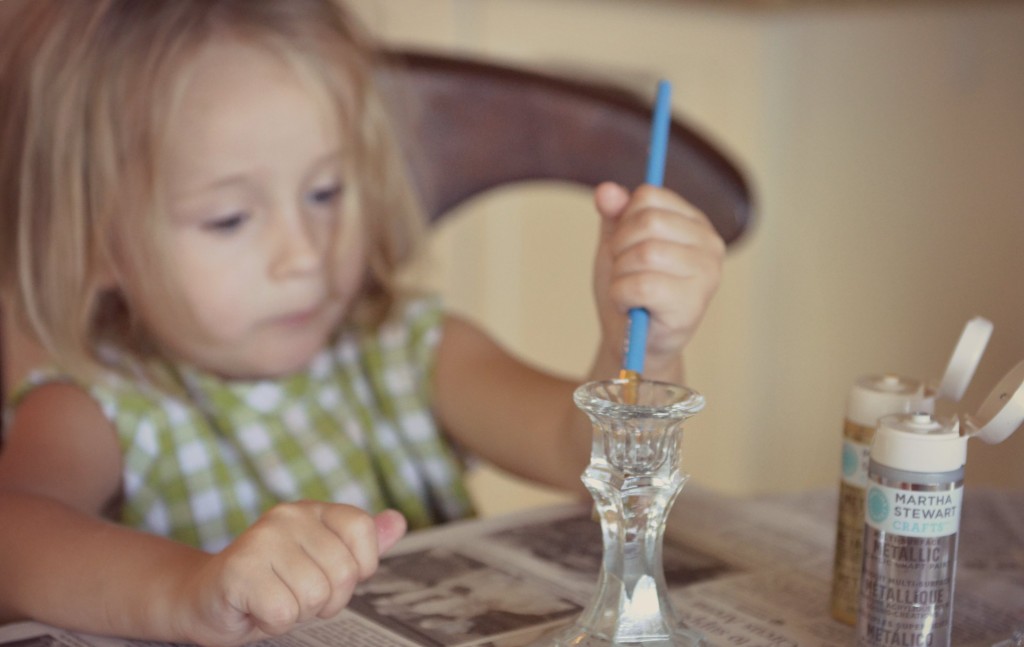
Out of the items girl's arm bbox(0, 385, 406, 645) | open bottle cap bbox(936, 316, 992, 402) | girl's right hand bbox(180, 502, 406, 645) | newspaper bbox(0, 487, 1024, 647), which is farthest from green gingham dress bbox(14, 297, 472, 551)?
open bottle cap bbox(936, 316, 992, 402)

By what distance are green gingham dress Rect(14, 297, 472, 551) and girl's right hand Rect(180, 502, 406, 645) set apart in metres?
0.33

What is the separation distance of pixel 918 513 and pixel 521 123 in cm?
55

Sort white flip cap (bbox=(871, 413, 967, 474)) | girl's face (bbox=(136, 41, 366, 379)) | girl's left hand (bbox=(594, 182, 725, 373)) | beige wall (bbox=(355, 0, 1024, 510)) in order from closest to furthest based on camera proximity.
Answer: white flip cap (bbox=(871, 413, 967, 474)), girl's left hand (bbox=(594, 182, 725, 373)), girl's face (bbox=(136, 41, 366, 379)), beige wall (bbox=(355, 0, 1024, 510))

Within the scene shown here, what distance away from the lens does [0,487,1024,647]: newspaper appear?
0.48m

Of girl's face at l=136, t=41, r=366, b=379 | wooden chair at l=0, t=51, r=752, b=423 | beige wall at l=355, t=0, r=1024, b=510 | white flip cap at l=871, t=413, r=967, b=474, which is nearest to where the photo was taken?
white flip cap at l=871, t=413, r=967, b=474

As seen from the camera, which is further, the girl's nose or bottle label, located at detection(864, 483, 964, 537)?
the girl's nose

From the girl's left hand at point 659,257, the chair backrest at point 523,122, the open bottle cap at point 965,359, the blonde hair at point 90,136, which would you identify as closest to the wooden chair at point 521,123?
the chair backrest at point 523,122

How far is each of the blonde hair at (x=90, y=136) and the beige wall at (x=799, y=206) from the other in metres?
0.48

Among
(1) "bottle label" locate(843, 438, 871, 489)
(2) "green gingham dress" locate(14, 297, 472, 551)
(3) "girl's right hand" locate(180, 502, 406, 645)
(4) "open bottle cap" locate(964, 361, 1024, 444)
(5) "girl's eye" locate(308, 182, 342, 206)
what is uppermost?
(5) "girl's eye" locate(308, 182, 342, 206)

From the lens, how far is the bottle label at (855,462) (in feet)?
A: 1.58

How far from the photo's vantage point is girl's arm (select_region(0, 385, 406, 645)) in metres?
0.42

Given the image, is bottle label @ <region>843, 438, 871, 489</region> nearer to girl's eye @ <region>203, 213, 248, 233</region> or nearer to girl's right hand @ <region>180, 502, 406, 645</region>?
girl's right hand @ <region>180, 502, 406, 645</region>

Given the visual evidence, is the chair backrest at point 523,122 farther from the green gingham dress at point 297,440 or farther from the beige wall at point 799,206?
the beige wall at point 799,206

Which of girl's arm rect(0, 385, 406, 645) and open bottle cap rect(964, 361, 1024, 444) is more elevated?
open bottle cap rect(964, 361, 1024, 444)
